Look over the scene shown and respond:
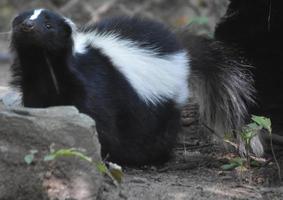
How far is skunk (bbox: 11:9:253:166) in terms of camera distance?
5.40 m

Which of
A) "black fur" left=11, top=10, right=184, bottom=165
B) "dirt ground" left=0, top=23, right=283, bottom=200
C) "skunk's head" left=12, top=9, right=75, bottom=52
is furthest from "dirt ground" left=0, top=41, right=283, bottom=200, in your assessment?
"skunk's head" left=12, top=9, right=75, bottom=52

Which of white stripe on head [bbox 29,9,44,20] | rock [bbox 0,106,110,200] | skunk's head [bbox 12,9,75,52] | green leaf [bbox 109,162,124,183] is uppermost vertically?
white stripe on head [bbox 29,9,44,20]

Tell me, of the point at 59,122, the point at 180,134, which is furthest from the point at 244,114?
the point at 59,122

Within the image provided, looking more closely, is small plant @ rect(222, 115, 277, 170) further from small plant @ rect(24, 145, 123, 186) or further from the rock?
the rock

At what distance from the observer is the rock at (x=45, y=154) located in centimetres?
400

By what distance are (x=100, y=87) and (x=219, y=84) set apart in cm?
128

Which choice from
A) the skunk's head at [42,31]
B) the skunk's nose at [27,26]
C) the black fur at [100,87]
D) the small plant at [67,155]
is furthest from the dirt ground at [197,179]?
the skunk's nose at [27,26]

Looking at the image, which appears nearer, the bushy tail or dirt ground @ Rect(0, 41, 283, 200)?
dirt ground @ Rect(0, 41, 283, 200)

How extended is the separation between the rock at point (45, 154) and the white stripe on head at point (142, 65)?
1.51 m

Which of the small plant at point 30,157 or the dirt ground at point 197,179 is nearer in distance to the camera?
the small plant at point 30,157

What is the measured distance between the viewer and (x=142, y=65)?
5852 mm

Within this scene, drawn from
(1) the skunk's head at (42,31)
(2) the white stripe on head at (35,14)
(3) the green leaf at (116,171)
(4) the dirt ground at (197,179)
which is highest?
(2) the white stripe on head at (35,14)

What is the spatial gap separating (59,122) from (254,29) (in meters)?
3.02

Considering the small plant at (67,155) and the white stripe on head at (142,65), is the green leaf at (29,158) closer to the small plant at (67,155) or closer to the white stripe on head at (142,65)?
the small plant at (67,155)
